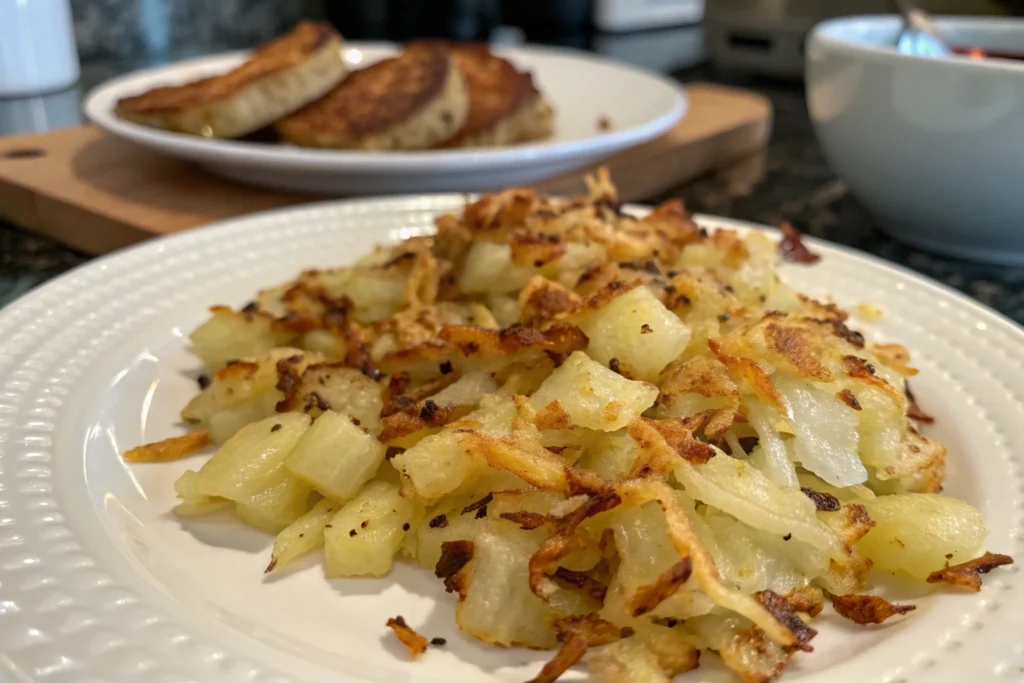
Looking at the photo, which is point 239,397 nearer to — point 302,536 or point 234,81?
point 302,536

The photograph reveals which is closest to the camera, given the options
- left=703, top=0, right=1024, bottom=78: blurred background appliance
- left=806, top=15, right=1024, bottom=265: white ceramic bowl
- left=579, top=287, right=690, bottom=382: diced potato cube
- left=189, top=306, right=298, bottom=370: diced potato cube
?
left=579, top=287, right=690, bottom=382: diced potato cube

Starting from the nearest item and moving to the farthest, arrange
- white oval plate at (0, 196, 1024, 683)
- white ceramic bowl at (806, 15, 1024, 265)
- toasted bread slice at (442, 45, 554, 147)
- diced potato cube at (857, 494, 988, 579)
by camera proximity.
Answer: white oval plate at (0, 196, 1024, 683) < diced potato cube at (857, 494, 988, 579) < white ceramic bowl at (806, 15, 1024, 265) < toasted bread slice at (442, 45, 554, 147)

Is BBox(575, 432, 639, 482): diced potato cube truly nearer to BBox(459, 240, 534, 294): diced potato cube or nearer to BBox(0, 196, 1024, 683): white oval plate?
BBox(0, 196, 1024, 683): white oval plate

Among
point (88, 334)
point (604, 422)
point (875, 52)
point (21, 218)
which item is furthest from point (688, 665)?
point (21, 218)

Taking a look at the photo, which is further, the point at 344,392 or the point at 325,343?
the point at 325,343

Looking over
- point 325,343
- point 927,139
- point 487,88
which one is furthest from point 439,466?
point 487,88

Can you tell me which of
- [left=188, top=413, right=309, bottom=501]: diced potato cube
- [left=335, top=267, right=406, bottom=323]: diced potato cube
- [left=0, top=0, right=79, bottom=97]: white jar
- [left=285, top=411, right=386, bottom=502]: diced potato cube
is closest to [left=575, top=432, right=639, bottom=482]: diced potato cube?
[left=285, top=411, right=386, bottom=502]: diced potato cube

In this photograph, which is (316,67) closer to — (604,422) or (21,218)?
(21,218)
